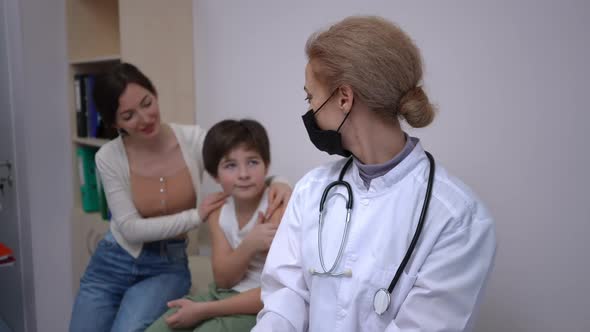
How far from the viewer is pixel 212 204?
64.7 inches

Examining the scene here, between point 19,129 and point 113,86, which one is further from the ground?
point 113,86

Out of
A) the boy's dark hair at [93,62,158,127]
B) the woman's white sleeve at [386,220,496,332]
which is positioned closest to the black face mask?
the woman's white sleeve at [386,220,496,332]

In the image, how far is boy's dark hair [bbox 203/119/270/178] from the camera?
1.51m

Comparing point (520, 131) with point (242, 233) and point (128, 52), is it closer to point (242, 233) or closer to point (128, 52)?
point (242, 233)

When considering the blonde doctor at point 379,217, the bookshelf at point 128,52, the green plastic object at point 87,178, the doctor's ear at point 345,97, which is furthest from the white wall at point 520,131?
the green plastic object at point 87,178

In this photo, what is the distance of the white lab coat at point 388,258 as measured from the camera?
929 mm

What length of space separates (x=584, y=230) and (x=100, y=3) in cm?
244

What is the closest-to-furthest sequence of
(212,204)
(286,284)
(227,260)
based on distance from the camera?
(286,284) < (227,260) < (212,204)

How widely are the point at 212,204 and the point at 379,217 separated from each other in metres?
0.77

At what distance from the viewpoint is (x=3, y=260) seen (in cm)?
158

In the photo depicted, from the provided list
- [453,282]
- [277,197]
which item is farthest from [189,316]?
[453,282]

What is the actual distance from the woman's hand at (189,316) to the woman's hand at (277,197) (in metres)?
0.33

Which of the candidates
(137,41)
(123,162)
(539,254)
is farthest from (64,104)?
(539,254)

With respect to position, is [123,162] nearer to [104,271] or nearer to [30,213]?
[104,271]
